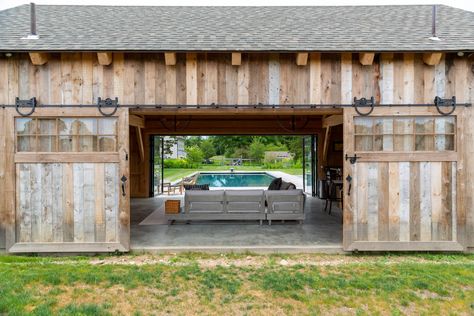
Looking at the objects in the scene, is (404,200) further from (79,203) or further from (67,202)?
(67,202)

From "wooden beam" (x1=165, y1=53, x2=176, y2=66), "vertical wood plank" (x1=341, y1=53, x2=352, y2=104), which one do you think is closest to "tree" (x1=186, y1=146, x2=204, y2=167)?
"wooden beam" (x1=165, y1=53, x2=176, y2=66)

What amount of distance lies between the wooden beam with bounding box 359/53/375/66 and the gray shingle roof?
9 centimetres

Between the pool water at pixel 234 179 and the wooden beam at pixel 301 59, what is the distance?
12949 millimetres

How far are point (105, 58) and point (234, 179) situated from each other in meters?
14.9

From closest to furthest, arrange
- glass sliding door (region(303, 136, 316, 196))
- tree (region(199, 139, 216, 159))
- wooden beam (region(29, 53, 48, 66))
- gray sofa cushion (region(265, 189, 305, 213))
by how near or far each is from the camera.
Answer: wooden beam (region(29, 53, 48, 66)) → gray sofa cushion (region(265, 189, 305, 213)) → glass sliding door (region(303, 136, 316, 196)) → tree (region(199, 139, 216, 159))

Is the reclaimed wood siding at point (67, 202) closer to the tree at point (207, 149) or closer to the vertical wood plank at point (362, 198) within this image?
the vertical wood plank at point (362, 198)

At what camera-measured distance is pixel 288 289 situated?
11.6ft

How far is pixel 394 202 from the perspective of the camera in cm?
481

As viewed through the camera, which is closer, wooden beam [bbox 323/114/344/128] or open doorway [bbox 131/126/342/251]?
open doorway [bbox 131/126/342/251]

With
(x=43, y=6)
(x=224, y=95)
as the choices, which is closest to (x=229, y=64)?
(x=224, y=95)

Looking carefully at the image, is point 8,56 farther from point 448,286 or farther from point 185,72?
point 448,286

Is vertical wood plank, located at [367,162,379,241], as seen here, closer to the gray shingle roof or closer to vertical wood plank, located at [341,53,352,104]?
vertical wood plank, located at [341,53,352,104]

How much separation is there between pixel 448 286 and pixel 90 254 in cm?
484

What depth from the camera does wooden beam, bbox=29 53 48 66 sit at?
4559 millimetres
